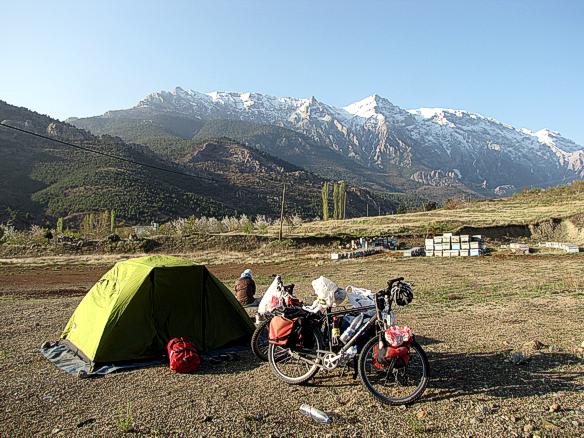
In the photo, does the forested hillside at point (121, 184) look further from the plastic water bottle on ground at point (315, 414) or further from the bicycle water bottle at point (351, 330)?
the plastic water bottle on ground at point (315, 414)

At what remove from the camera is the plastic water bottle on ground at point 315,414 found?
4.98 m

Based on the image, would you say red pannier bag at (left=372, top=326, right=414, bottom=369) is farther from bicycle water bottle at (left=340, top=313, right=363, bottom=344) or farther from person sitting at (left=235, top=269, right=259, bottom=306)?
person sitting at (left=235, top=269, right=259, bottom=306)

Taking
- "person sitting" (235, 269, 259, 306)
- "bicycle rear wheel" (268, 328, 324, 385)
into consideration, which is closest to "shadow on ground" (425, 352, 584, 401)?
"bicycle rear wheel" (268, 328, 324, 385)

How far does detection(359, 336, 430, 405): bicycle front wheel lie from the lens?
5367mm

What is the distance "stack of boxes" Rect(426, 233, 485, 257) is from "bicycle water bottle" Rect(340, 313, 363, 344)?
88.7 ft

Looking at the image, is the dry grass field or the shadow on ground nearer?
the shadow on ground

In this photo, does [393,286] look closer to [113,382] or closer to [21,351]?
[113,382]

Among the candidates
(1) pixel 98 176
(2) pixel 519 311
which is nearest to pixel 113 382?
(2) pixel 519 311

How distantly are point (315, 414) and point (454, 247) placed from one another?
1144 inches

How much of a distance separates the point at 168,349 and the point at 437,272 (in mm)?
17070

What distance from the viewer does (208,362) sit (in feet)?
24.1

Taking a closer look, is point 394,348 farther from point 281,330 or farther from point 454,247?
point 454,247

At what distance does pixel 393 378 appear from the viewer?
586 centimetres

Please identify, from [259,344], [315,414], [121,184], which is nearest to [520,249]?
[259,344]
